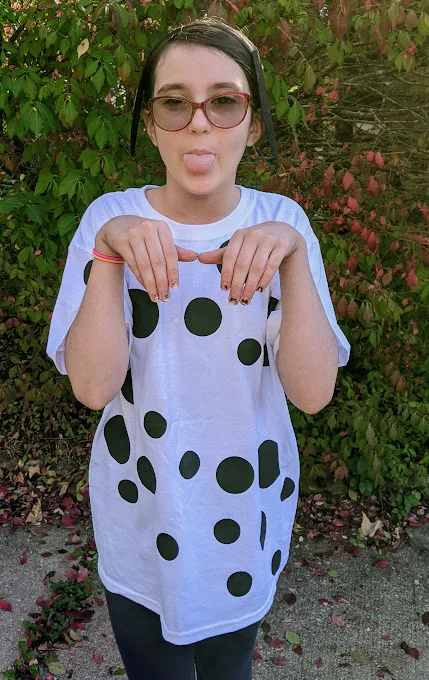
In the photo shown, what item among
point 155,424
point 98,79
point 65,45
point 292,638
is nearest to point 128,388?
point 155,424

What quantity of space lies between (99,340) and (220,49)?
608mm

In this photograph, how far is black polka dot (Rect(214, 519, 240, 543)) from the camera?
4.43 ft

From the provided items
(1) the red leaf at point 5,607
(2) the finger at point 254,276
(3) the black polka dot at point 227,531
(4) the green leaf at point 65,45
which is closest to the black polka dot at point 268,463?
(3) the black polka dot at point 227,531

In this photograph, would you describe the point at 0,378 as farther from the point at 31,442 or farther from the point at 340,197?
the point at 340,197

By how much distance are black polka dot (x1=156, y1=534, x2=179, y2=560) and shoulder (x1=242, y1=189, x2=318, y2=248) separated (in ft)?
2.27

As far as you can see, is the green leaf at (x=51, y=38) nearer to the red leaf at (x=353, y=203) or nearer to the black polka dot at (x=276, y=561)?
the red leaf at (x=353, y=203)

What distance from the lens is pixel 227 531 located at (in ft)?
4.44

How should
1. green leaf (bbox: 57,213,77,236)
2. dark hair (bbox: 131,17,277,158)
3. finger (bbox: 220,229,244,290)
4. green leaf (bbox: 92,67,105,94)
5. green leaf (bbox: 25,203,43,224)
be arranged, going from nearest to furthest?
finger (bbox: 220,229,244,290) → dark hair (bbox: 131,17,277,158) → green leaf (bbox: 92,67,105,94) → green leaf (bbox: 57,213,77,236) → green leaf (bbox: 25,203,43,224)

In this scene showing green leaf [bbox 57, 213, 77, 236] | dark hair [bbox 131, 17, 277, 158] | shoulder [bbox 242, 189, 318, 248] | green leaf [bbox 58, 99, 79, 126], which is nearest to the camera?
dark hair [bbox 131, 17, 277, 158]

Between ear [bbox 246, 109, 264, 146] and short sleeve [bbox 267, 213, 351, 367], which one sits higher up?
ear [bbox 246, 109, 264, 146]

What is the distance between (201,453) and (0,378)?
10.4 feet

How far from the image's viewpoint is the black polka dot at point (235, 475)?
52.0 inches

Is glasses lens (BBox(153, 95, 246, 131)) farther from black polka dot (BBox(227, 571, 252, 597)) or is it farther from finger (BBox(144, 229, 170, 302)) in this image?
black polka dot (BBox(227, 571, 252, 597))

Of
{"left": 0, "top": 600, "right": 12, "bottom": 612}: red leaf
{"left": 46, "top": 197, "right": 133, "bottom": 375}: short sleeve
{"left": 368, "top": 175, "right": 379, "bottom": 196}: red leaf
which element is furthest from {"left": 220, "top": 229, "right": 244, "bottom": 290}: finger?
{"left": 0, "top": 600, "right": 12, "bottom": 612}: red leaf
